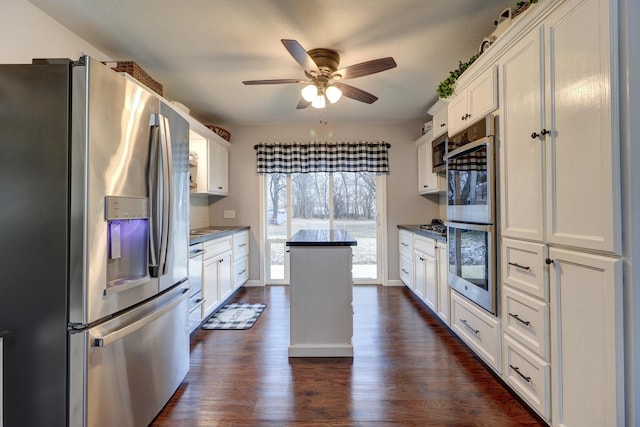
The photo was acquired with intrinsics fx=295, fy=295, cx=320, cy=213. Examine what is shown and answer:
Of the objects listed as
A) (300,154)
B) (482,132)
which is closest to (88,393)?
(482,132)

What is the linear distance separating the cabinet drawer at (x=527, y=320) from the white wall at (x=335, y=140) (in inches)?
101

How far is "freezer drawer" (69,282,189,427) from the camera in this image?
120cm

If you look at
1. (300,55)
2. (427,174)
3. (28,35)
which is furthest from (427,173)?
(28,35)

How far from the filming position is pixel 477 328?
2098 mm

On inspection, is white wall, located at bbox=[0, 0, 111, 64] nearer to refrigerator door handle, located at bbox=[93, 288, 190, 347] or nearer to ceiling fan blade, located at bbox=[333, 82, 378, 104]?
refrigerator door handle, located at bbox=[93, 288, 190, 347]

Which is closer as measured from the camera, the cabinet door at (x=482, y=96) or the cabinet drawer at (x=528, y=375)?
the cabinet drawer at (x=528, y=375)

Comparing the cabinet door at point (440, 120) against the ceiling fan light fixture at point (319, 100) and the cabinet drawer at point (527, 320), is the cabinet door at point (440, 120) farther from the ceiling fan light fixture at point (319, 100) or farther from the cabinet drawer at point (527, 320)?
the cabinet drawer at point (527, 320)

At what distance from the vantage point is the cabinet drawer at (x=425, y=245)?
2.91 metres

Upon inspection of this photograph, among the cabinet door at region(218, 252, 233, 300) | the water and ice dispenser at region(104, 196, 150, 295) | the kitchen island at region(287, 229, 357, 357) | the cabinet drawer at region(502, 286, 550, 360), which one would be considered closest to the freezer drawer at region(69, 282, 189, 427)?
the water and ice dispenser at region(104, 196, 150, 295)

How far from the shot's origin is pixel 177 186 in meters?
1.80

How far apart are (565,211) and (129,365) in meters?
2.12

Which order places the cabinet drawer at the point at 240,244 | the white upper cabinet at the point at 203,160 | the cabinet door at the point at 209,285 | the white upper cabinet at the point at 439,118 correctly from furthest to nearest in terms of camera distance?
the cabinet drawer at the point at 240,244 < the white upper cabinet at the point at 203,160 < the white upper cabinet at the point at 439,118 < the cabinet door at the point at 209,285

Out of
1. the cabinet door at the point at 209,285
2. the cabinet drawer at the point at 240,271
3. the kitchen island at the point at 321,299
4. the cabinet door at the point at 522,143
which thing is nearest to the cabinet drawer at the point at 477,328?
the cabinet door at the point at 522,143

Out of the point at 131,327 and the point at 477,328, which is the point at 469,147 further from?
the point at 131,327
